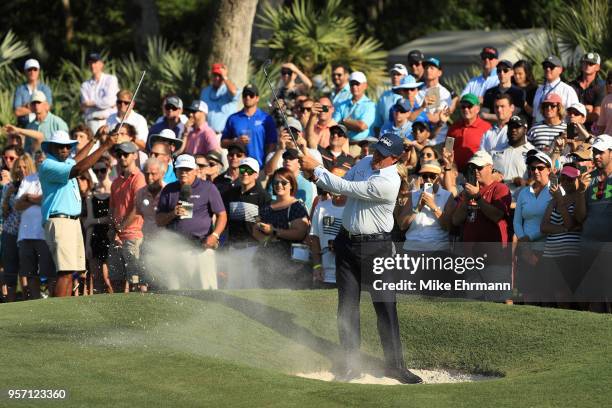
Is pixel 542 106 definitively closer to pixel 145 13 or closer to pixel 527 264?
pixel 527 264

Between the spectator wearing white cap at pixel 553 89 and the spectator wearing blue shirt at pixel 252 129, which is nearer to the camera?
the spectator wearing white cap at pixel 553 89

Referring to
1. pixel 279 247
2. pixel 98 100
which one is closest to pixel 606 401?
pixel 279 247

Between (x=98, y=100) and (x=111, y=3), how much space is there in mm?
17722

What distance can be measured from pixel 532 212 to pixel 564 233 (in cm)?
43

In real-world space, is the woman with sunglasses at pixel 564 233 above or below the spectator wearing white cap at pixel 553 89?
below

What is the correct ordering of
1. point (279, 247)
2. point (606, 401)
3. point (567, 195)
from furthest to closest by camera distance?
1. point (279, 247)
2. point (567, 195)
3. point (606, 401)

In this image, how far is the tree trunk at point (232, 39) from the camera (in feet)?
72.7

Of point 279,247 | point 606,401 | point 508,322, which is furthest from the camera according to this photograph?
point 279,247

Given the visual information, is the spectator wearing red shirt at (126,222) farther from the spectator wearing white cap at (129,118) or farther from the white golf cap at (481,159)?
the white golf cap at (481,159)

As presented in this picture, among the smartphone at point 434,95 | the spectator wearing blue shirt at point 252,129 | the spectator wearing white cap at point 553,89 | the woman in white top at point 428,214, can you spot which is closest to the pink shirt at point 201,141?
the spectator wearing blue shirt at point 252,129

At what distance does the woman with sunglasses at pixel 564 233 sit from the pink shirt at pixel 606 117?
5.12ft

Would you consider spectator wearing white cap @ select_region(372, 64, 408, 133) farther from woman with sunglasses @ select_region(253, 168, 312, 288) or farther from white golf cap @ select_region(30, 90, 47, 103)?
white golf cap @ select_region(30, 90, 47, 103)

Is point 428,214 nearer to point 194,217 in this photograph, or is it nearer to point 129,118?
point 194,217

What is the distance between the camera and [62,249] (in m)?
15.2
